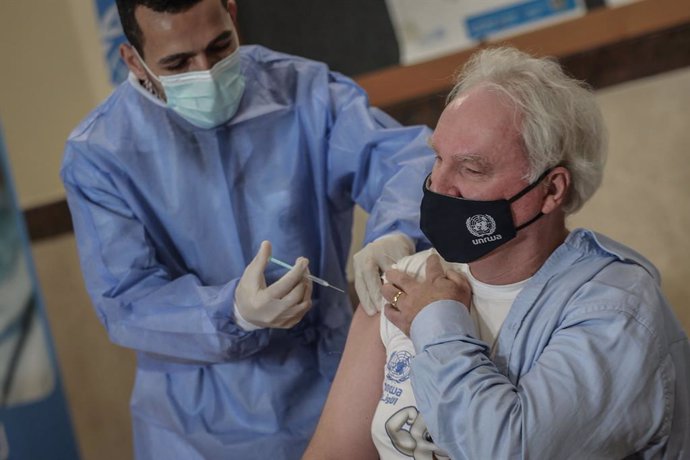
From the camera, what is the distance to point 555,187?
1.70 m

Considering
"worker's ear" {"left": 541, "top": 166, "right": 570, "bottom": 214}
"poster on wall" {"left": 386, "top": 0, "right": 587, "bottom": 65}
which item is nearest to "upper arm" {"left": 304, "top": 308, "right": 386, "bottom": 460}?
"worker's ear" {"left": 541, "top": 166, "right": 570, "bottom": 214}

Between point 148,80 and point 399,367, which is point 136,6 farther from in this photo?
point 399,367

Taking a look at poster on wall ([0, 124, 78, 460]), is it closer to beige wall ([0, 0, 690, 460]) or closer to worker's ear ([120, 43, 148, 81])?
beige wall ([0, 0, 690, 460])

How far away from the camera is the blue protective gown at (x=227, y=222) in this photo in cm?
216

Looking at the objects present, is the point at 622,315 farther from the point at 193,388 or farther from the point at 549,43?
the point at 549,43

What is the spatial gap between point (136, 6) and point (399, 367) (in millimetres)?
1013

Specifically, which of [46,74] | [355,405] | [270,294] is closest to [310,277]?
[270,294]

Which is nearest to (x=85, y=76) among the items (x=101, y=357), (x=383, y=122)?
(x=101, y=357)

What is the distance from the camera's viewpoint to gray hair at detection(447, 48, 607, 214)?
5.43 feet

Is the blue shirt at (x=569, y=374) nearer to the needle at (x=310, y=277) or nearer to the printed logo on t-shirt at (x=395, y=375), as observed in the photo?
the printed logo on t-shirt at (x=395, y=375)

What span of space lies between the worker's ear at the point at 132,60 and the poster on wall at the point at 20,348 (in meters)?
1.00

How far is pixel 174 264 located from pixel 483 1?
5.01 ft

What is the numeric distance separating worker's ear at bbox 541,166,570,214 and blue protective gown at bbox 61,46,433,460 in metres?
0.46

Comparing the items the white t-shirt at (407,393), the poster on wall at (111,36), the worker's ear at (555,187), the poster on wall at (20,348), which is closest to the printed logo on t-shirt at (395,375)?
the white t-shirt at (407,393)
